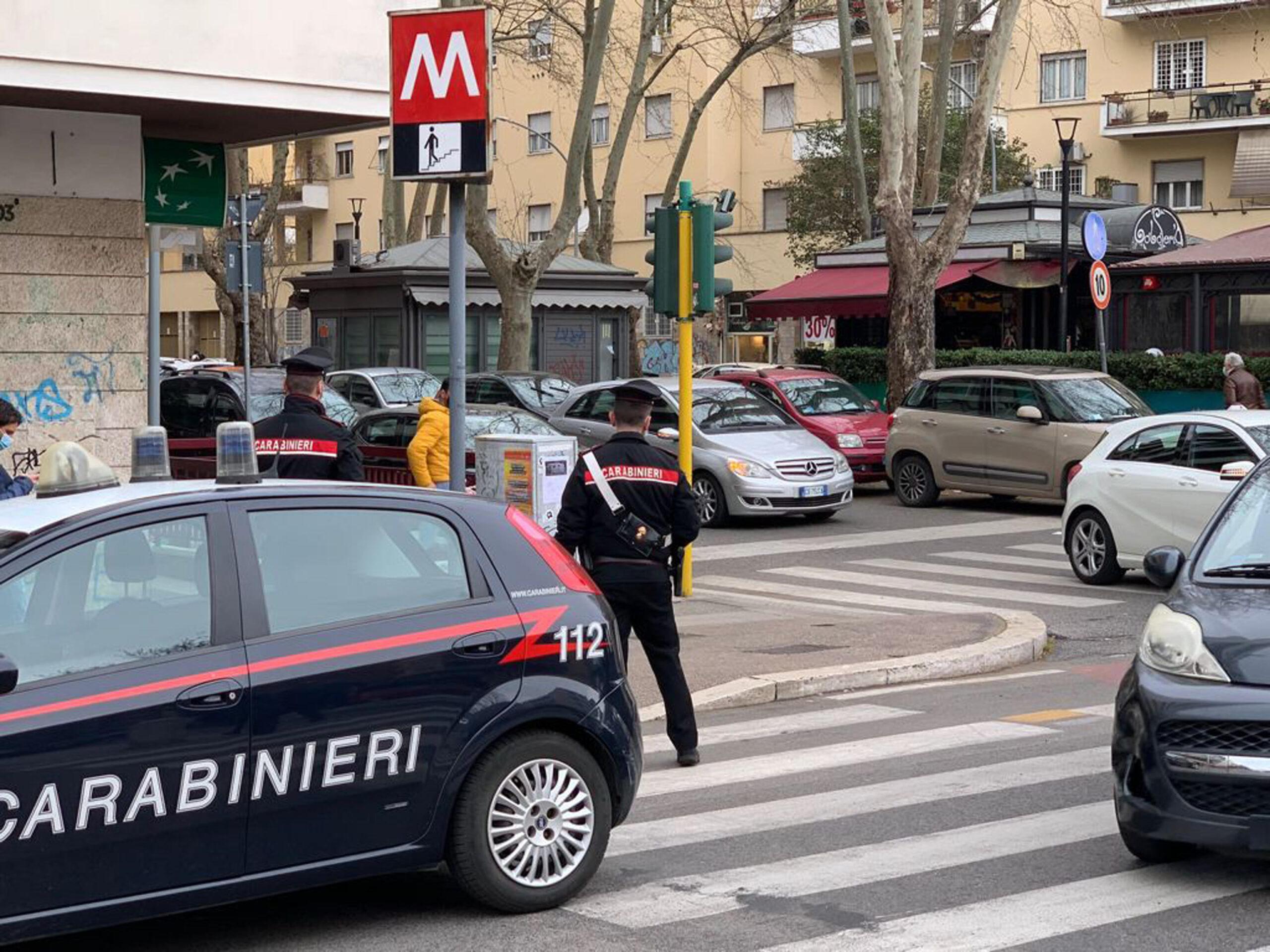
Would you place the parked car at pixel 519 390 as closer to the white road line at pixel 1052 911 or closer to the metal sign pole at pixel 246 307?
the metal sign pole at pixel 246 307

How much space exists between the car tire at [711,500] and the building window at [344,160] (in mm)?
48369

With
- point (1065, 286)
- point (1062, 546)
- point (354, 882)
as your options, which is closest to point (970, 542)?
point (1062, 546)

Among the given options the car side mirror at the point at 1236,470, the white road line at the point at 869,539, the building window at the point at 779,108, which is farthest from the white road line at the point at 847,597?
the building window at the point at 779,108

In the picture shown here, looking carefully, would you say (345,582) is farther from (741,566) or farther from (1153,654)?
(741,566)

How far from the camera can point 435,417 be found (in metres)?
13.7

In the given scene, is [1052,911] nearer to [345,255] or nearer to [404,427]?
[404,427]

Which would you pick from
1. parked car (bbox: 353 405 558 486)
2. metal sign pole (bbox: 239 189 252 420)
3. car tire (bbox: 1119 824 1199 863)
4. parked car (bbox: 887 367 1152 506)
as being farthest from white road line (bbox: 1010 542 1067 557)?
car tire (bbox: 1119 824 1199 863)

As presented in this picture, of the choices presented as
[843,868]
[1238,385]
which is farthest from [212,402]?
[843,868]

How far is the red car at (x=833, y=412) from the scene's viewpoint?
25.0 meters

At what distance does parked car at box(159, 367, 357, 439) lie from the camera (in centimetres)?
2164

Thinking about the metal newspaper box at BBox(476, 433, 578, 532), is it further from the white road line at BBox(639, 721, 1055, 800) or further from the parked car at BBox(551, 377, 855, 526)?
the parked car at BBox(551, 377, 855, 526)

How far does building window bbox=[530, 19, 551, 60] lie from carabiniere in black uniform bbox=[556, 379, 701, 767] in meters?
29.4

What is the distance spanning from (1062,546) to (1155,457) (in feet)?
12.8

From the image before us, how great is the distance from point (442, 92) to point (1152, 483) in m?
8.68
